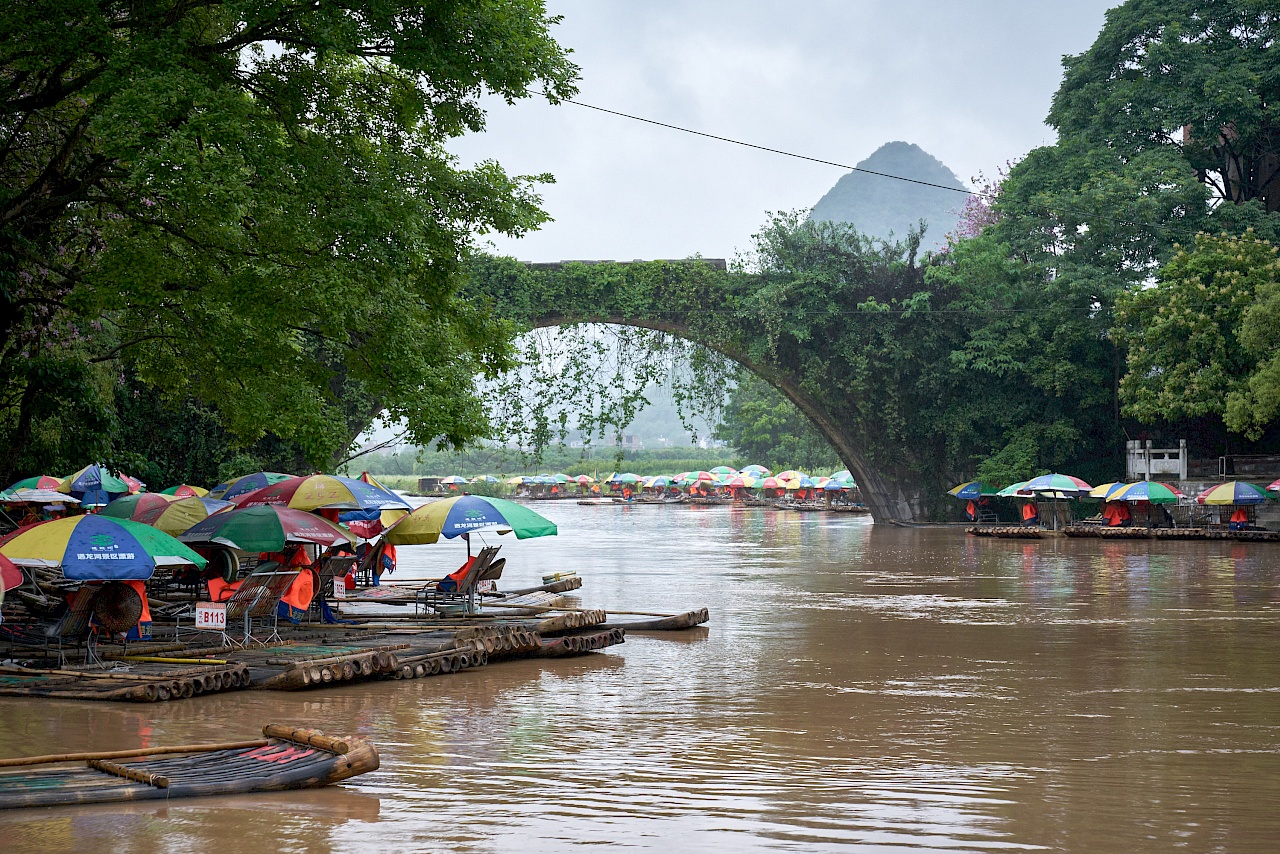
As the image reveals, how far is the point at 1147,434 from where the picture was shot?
133 feet

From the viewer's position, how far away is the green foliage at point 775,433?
7712cm

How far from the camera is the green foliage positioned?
3036 inches

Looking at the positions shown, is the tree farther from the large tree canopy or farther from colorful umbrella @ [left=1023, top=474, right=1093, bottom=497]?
the large tree canopy

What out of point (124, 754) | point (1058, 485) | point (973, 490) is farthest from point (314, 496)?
point (973, 490)

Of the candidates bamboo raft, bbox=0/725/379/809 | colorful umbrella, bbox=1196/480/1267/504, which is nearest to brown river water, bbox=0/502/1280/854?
bamboo raft, bbox=0/725/379/809

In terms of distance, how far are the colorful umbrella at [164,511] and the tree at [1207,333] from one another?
27828mm

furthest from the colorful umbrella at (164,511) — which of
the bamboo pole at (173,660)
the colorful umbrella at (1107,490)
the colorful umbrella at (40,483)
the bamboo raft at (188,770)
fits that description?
the colorful umbrella at (1107,490)

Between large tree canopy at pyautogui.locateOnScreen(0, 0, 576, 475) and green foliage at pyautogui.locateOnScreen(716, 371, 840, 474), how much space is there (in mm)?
58457

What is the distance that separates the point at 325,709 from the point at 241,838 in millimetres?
3907

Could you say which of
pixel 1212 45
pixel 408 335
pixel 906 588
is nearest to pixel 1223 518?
pixel 1212 45

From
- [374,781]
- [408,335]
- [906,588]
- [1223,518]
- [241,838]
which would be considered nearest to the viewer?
[241,838]

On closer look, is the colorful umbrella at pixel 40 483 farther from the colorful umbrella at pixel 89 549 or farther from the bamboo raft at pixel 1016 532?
the bamboo raft at pixel 1016 532

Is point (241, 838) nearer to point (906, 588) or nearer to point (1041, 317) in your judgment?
point (906, 588)

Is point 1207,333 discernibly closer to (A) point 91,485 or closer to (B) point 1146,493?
(B) point 1146,493
